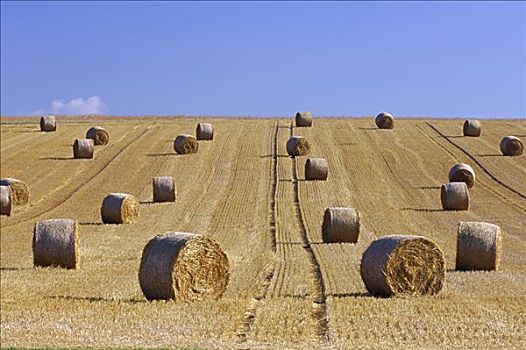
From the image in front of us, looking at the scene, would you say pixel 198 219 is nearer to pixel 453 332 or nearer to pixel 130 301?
pixel 130 301

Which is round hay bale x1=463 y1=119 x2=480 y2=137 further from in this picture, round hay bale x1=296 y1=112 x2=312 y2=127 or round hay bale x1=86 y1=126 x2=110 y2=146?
round hay bale x1=86 y1=126 x2=110 y2=146

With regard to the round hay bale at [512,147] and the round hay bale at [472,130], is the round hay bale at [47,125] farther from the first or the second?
the round hay bale at [512,147]

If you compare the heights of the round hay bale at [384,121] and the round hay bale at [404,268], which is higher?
the round hay bale at [384,121]

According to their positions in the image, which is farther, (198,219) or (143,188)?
(143,188)

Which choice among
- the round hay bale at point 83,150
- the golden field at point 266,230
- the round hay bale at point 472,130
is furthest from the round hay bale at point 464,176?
the round hay bale at point 83,150

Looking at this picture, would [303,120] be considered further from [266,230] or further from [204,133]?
[266,230]

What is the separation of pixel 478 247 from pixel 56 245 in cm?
909

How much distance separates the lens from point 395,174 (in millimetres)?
43219

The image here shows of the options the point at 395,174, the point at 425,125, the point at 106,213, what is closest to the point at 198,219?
the point at 106,213

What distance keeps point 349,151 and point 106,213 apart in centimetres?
1916

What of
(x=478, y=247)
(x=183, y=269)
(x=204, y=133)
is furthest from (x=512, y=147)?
(x=183, y=269)

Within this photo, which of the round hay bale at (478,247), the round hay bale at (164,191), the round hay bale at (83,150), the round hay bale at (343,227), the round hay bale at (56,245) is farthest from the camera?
the round hay bale at (83,150)

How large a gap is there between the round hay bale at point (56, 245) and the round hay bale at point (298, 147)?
25449 mm

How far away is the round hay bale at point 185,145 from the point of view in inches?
1930
